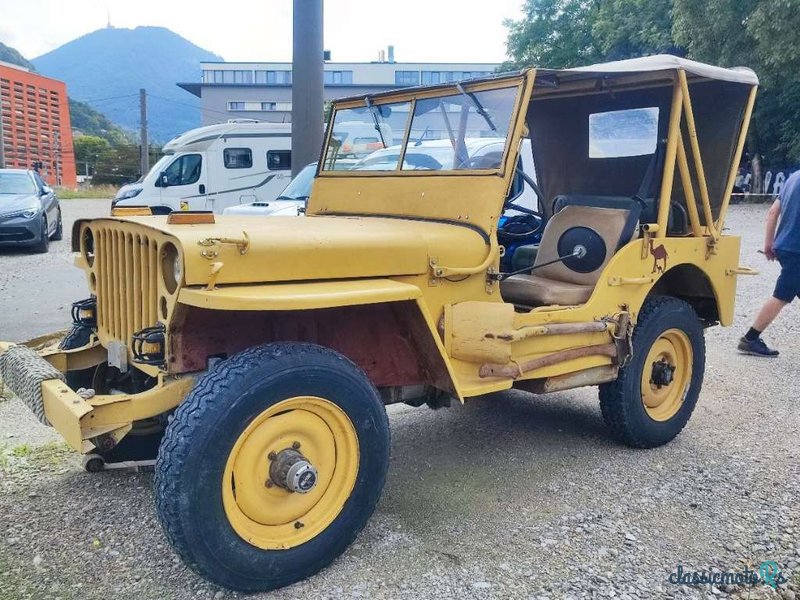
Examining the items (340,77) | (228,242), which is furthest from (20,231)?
(340,77)

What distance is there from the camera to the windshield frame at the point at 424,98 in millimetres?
Answer: 3721

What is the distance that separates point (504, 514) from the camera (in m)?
3.58

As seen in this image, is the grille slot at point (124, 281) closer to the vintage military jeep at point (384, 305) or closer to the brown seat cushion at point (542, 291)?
the vintage military jeep at point (384, 305)

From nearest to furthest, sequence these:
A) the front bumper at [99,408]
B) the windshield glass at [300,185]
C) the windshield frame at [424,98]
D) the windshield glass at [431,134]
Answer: the front bumper at [99,408], the windshield frame at [424,98], the windshield glass at [431,134], the windshield glass at [300,185]

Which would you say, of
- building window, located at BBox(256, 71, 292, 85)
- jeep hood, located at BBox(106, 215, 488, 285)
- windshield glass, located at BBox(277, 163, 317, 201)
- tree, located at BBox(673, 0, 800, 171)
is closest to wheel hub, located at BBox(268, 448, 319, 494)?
jeep hood, located at BBox(106, 215, 488, 285)

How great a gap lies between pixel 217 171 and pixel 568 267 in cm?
1358

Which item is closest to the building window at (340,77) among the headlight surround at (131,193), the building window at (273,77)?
the building window at (273,77)

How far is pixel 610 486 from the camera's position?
3932 millimetres

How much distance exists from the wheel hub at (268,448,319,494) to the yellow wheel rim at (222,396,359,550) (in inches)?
1.3

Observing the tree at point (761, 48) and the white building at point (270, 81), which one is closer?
the tree at point (761, 48)

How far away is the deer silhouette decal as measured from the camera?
13.7 ft

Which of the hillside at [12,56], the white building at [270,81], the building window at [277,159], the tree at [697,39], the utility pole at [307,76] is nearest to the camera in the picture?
the utility pole at [307,76]

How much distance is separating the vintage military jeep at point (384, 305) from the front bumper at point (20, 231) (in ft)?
33.4

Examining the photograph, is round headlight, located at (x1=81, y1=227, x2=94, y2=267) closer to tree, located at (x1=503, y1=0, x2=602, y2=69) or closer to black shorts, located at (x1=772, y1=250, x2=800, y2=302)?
black shorts, located at (x1=772, y1=250, x2=800, y2=302)
